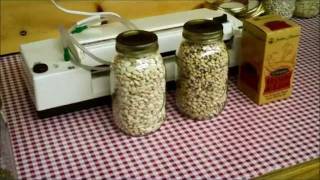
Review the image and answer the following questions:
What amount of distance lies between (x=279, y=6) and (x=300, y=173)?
0.65 metres

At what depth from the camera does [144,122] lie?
938 millimetres

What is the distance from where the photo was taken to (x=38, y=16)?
1.33 meters

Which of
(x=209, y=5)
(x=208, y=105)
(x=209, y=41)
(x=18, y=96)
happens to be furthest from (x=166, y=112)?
(x=209, y=5)

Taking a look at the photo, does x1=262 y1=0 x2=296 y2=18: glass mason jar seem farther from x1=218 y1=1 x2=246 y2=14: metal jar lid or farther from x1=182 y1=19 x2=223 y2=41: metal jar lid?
x1=182 y1=19 x2=223 y2=41: metal jar lid

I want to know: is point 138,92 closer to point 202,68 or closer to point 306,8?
point 202,68

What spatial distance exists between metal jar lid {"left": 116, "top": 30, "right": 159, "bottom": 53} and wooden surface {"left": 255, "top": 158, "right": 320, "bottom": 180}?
0.32 meters

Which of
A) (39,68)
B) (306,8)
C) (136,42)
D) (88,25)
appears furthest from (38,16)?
(306,8)

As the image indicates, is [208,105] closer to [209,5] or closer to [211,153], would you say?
[211,153]

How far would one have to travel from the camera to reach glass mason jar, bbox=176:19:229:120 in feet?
3.04

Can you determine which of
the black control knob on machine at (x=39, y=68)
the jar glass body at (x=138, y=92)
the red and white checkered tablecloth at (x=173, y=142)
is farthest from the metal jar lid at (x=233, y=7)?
the black control knob on machine at (x=39, y=68)

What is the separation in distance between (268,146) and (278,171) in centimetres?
8

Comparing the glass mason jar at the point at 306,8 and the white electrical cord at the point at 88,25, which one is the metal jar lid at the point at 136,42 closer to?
the white electrical cord at the point at 88,25

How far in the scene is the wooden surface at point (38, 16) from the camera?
4.26 ft

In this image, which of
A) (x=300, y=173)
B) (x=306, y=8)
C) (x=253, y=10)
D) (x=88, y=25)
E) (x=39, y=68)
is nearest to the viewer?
(x=300, y=173)
